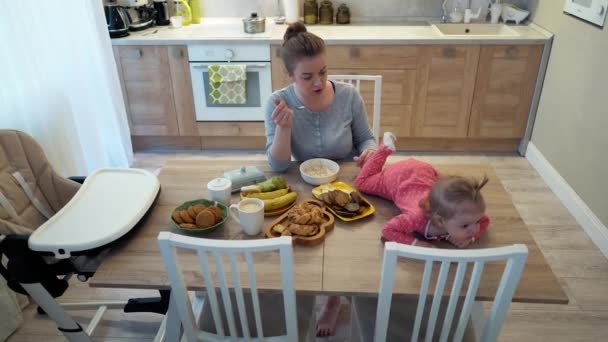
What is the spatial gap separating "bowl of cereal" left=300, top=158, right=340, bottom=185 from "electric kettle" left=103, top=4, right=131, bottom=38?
2146 millimetres

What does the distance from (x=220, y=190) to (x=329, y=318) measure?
850 mm

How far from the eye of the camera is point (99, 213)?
1487 millimetres

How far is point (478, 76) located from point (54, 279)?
2.83 m

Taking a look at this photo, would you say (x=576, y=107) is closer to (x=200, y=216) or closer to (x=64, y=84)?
(x=200, y=216)

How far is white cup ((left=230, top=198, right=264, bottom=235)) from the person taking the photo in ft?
4.47

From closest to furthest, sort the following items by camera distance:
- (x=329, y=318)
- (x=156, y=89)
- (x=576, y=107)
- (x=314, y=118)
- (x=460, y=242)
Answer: (x=460, y=242)
(x=314, y=118)
(x=329, y=318)
(x=576, y=107)
(x=156, y=89)

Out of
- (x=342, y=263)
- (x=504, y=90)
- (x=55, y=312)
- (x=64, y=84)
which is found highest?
(x=64, y=84)

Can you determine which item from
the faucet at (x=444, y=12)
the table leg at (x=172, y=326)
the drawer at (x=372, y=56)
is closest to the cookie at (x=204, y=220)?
the table leg at (x=172, y=326)

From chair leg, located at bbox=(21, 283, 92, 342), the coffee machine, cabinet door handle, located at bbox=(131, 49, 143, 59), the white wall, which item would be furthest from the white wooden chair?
the coffee machine

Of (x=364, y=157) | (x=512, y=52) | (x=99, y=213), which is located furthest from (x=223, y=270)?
(x=512, y=52)

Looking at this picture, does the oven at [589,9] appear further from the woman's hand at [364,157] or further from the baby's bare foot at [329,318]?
the baby's bare foot at [329,318]

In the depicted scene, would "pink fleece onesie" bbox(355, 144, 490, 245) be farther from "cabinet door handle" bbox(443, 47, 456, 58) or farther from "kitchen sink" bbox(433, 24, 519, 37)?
"kitchen sink" bbox(433, 24, 519, 37)

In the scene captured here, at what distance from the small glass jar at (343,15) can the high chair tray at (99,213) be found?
2.40m

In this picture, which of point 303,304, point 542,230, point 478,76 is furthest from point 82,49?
point 542,230
